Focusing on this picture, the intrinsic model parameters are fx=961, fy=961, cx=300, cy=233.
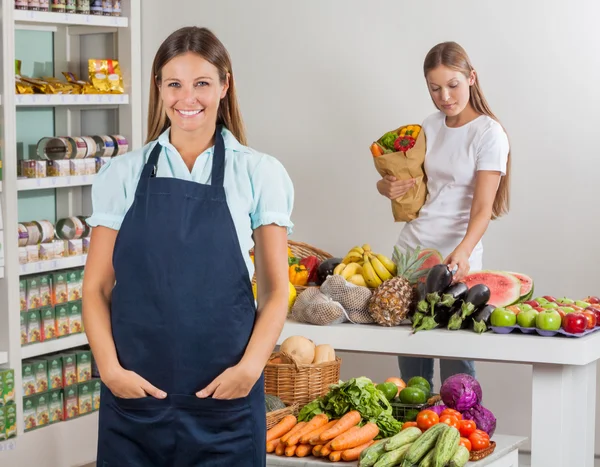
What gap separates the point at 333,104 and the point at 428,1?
0.74 metres

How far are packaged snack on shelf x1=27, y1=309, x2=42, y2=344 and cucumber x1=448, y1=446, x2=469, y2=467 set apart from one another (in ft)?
8.23

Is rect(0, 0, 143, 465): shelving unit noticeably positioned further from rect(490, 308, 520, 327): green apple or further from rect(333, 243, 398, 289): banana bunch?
rect(490, 308, 520, 327): green apple

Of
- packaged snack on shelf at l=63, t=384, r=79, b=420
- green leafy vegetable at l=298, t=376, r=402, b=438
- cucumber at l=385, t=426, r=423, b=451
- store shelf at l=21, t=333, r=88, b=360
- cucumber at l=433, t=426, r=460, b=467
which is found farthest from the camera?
packaged snack on shelf at l=63, t=384, r=79, b=420

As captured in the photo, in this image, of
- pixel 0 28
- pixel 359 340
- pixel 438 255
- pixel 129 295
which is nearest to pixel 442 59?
pixel 438 255

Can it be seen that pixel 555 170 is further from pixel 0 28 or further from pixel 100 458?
pixel 100 458

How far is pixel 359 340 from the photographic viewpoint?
3.39 metres

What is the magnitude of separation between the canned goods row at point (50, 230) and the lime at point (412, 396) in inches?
75.7

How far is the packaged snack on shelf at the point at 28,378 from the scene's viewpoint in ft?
14.3

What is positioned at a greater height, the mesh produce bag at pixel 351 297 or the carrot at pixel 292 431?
the mesh produce bag at pixel 351 297

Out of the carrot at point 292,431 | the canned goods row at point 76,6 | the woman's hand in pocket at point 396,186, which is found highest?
the canned goods row at point 76,6

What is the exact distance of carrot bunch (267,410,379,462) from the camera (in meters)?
2.54

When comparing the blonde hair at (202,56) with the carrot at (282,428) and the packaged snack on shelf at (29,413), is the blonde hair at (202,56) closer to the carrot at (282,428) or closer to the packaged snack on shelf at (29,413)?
the carrot at (282,428)

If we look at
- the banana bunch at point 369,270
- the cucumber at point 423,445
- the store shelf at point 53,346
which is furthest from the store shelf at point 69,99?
the cucumber at point 423,445

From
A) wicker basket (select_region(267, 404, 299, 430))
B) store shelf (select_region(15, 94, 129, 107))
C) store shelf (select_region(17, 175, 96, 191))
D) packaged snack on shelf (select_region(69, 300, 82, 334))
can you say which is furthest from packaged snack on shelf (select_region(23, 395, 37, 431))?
wicker basket (select_region(267, 404, 299, 430))
